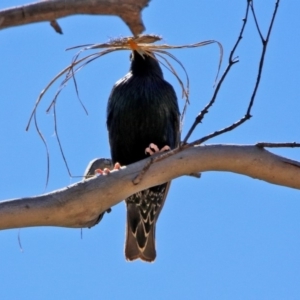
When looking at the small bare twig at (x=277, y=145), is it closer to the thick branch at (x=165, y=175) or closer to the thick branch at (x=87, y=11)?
the thick branch at (x=165, y=175)

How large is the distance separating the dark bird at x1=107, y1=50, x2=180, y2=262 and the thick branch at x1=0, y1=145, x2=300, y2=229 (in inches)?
68.8

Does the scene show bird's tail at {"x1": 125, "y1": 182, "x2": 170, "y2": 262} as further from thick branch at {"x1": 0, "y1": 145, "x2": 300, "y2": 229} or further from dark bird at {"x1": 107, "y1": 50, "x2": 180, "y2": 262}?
thick branch at {"x1": 0, "y1": 145, "x2": 300, "y2": 229}

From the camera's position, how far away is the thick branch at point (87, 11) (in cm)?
425

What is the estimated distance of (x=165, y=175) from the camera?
18.6 ft

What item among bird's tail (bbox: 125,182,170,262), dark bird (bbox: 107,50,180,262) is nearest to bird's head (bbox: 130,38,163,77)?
dark bird (bbox: 107,50,180,262)

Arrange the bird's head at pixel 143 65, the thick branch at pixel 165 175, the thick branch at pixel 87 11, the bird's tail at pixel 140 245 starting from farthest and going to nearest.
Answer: the bird's head at pixel 143 65
the bird's tail at pixel 140 245
the thick branch at pixel 165 175
the thick branch at pixel 87 11

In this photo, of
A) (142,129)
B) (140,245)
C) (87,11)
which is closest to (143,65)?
(142,129)

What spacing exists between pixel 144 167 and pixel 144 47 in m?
0.92

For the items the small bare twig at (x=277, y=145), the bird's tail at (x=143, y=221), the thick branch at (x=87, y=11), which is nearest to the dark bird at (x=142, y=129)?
the bird's tail at (x=143, y=221)

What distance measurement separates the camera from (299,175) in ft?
18.1

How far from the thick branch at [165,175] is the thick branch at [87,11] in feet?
4.21

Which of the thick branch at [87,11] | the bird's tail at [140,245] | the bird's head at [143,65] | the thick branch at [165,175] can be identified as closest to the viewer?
the thick branch at [87,11]

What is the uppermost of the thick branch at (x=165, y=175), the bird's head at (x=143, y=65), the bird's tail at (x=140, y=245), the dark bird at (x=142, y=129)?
the bird's head at (x=143, y=65)

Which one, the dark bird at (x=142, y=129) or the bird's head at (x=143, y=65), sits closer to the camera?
the dark bird at (x=142, y=129)
